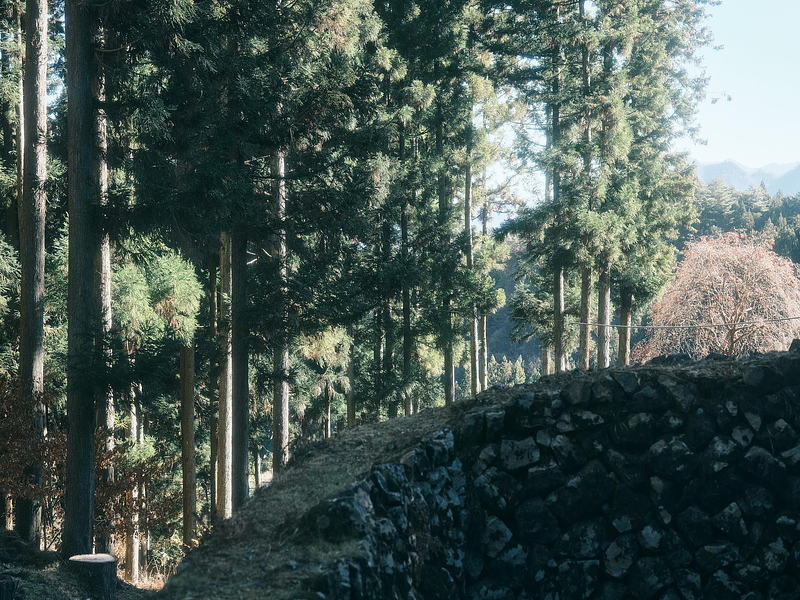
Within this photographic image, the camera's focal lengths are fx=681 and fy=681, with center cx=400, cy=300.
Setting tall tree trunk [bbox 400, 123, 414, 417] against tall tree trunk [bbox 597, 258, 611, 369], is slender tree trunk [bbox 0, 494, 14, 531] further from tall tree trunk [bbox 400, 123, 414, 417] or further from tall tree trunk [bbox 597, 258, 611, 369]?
tall tree trunk [bbox 597, 258, 611, 369]

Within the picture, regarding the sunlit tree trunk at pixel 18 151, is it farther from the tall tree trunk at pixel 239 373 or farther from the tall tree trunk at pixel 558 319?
the tall tree trunk at pixel 558 319

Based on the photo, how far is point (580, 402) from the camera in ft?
32.0

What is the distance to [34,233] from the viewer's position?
1209 cm

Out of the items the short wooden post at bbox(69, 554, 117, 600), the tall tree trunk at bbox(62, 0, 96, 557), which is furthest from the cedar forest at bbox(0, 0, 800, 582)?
the short wooden post at bbox(69, 554, 117, 600)

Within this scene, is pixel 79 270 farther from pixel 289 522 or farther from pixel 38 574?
pixel 289 522

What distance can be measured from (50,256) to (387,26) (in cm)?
1143

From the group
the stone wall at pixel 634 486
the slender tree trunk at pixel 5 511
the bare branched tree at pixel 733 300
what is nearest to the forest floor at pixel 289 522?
the stone wall at pixel 634 486

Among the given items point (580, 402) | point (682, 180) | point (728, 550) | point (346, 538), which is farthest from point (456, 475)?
point (682, 180)

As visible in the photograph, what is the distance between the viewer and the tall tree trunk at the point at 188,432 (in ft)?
49.0

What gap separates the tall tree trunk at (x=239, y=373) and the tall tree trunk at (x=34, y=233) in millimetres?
3240

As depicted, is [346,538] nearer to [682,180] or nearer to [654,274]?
[654,274]

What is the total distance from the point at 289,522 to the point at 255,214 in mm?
6692

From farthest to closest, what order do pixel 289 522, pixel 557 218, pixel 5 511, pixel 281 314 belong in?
pixel 557 218
pixel 5 511
pixel 281 314
pixel 289 522

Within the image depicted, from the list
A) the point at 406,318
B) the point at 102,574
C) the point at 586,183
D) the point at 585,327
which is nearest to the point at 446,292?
the point at 406,318
